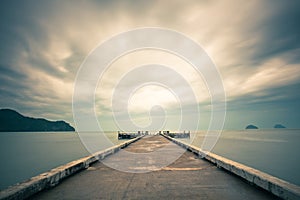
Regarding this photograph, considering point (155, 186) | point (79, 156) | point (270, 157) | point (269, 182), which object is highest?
point (269, 182)

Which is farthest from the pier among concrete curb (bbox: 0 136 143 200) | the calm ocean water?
the calm ocean water

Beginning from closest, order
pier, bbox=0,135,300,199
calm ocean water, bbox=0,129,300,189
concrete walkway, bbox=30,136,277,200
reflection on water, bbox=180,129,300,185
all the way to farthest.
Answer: pier, bbox=0,135,300,199, concrete walkway, bbox=30,136,277,200, calm ocean water, bbox=0,129,300,189, reflection on water, bbox=180,129,300,185

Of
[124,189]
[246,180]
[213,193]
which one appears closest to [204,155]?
[246,180]

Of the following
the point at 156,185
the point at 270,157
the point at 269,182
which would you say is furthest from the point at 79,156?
the point at 269,182

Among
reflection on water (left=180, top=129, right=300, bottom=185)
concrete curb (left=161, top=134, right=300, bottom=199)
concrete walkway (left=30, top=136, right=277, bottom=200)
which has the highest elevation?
concrete curb (left=161, top=134, right=300, bottom=199)

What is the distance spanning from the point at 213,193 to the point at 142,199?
134 cm

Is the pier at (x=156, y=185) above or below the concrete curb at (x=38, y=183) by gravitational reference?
below

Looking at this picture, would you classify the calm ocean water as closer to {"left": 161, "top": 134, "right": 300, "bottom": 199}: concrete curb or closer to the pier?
the pier

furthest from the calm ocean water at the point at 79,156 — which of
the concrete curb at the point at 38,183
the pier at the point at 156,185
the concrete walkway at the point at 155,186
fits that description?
the concrete walkway at the point at 155,186

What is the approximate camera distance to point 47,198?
3.23m

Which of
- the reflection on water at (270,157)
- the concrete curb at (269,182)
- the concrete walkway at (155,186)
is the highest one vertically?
the concrete curb at (269,182)

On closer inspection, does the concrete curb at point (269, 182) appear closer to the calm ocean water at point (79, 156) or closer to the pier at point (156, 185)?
the pier at point (156, 185)

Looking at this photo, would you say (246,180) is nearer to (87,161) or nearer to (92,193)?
(92,193)

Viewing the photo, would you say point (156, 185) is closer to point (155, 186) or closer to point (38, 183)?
point (155, 186)
